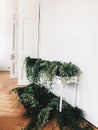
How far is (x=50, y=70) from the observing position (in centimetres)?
365

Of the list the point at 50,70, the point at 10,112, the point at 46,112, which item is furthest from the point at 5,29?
the point at 46,112

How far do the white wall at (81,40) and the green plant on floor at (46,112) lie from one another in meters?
0.26

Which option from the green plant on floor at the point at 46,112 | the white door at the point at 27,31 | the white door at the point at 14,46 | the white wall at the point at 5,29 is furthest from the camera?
the white wall at the point at 5,29

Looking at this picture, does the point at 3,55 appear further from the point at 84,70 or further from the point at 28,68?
the point at 84,70

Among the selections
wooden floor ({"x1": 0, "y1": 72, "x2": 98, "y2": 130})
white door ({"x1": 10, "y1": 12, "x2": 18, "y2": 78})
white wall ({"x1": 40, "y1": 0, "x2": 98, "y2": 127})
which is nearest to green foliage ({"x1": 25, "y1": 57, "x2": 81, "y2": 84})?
white wall ({"x1": 40, "y1": 0, "x2": 98, "y2": 127})

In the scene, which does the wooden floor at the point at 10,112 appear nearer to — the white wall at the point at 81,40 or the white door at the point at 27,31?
the white wall at the point at 81,40

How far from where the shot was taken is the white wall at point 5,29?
690 cm

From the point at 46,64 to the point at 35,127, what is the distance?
131cm

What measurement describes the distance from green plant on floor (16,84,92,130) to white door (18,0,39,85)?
1367mm

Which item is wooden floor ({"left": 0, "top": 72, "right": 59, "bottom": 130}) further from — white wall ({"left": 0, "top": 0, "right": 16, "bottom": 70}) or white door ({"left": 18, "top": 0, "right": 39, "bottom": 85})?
white wall ({"left": 0, "top": 0, "right": 16, "bottom": 70})

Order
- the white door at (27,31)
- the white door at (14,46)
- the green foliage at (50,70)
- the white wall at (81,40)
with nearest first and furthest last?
the white wall at (81,40) → the green foliage at (50,70) → the white door at (27,31) → the white door at (14,46)

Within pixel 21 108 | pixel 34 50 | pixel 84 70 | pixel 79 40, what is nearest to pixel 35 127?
pixel 21 108

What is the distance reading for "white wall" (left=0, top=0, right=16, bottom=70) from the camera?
690 centimetres

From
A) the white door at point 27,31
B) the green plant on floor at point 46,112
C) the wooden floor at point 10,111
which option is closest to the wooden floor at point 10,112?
the wooden floor at point 10,111
